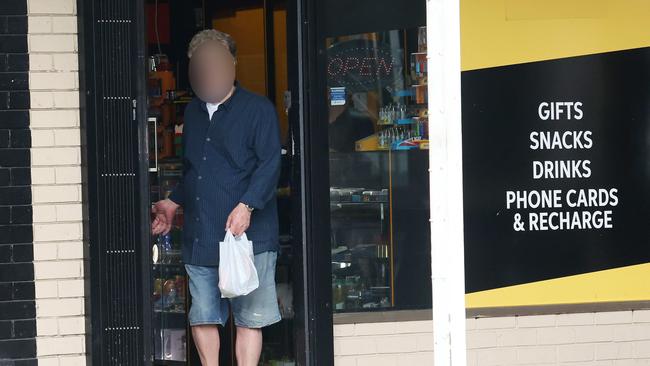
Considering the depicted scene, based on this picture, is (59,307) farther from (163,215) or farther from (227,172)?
(227,172)

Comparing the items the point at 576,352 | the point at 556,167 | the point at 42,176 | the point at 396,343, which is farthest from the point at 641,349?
the point at 42,176

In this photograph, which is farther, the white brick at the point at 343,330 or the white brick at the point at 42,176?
the white brick at the point at 343,330

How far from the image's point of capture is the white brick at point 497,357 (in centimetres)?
669

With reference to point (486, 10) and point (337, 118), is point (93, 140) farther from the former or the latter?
point (486, 10)

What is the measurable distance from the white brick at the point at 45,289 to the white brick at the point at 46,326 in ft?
0.42

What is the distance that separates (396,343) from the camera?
6.60 meters

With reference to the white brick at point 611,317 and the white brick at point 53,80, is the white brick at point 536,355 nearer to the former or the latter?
the white brick at point 611,317

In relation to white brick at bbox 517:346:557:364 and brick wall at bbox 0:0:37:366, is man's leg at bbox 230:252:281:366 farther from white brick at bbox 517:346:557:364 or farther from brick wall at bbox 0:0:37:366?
white brick at bbox 517:346:557:364

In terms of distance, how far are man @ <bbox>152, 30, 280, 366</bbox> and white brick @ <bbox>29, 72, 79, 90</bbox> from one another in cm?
67

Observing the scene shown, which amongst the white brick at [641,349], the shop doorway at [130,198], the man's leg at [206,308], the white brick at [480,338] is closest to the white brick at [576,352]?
the white brick at [641,349]

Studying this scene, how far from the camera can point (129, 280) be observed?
6.29 meters

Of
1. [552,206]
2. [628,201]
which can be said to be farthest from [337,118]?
[628,201]

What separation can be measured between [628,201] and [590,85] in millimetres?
676

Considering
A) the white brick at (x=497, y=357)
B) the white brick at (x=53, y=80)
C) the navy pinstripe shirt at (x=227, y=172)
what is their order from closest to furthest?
the white brick at (x=53, y=80) < the navy pinstripe shirt at (x=227, y=172) < the white brick at (x=497, y=357)
